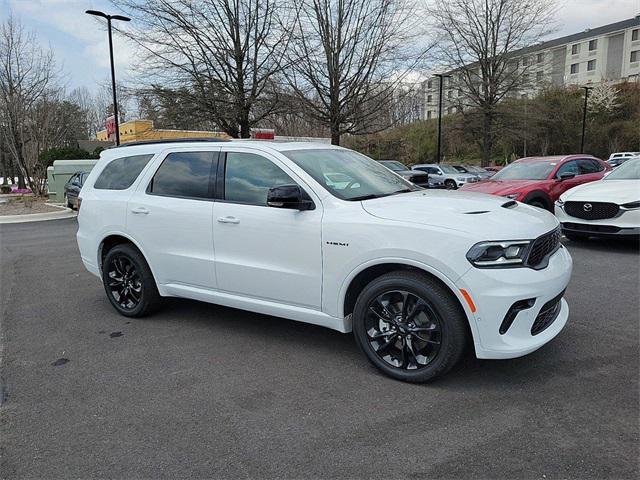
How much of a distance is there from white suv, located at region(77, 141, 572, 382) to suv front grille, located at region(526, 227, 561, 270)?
1 cm

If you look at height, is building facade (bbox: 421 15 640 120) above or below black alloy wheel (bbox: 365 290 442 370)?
above

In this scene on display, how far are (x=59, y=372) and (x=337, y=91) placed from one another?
16430mm

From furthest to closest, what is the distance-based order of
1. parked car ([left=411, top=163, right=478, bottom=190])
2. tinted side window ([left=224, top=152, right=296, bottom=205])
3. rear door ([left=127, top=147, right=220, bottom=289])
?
parked car ([left=411, top=163, right=478, bottom=190])
rear door ([left=127, top=147, right=220, bottom=289])
tinted side window ([left=224, top=152, right=296, bottom=205])

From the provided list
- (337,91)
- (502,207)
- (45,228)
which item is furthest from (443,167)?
(502,207)

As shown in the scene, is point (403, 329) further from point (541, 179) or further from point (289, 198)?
point (541, 179)

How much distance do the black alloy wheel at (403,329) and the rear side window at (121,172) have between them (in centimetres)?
296

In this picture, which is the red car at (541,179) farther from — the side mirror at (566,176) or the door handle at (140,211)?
the door handle at (140,211)

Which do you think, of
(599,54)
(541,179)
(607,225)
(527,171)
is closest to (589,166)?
(527,171)

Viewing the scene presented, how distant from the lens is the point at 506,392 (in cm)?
330

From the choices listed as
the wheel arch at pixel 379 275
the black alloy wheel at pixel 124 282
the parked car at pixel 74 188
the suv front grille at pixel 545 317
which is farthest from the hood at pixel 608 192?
the parked car at pixel 74 188

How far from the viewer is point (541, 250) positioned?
3.42 meters

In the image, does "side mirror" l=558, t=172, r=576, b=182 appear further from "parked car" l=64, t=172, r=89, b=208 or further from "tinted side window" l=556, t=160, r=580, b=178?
"parked car" l=64, t=172, r=89, b=208

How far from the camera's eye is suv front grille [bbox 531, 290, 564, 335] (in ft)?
10.9

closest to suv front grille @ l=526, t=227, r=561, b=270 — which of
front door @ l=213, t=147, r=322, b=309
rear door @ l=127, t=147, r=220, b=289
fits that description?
front door @ l=213, t=147, r=322, b=309
